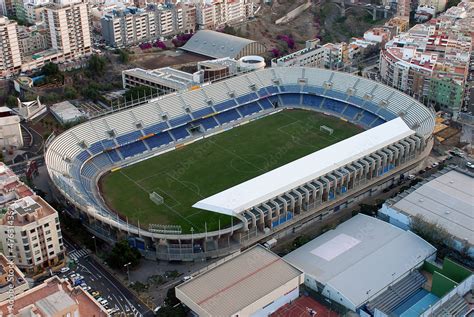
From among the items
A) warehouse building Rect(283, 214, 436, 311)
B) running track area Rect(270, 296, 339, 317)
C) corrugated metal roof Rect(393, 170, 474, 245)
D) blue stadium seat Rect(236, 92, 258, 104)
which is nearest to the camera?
running track area Rect(270, 296, 339, 317)

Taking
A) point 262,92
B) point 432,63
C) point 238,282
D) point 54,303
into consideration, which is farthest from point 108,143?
point 432,63

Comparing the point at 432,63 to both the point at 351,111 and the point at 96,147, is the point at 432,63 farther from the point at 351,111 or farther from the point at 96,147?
the point at 96,147

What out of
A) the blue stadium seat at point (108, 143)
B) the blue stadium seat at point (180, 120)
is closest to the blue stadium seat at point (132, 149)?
the blue stadium seat at point (108, 143)

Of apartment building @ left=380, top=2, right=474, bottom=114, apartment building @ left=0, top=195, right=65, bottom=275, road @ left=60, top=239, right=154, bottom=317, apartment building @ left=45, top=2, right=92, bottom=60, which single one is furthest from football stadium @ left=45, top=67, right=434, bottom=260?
apartment building @ left=45, top=2, right=92, bottom=60

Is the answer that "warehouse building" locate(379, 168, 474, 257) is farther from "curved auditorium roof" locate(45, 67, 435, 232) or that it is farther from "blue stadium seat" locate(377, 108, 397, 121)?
"blue stadium seat" locate(377, 108, 397, 121)

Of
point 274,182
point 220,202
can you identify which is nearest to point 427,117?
point 274,182

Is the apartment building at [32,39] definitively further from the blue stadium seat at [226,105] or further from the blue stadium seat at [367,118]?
the blue stadium seat at [367,118]
